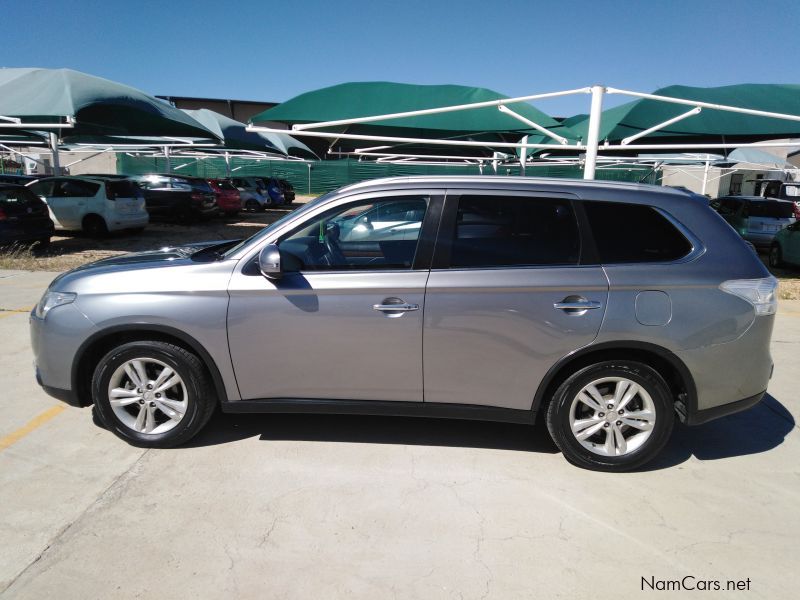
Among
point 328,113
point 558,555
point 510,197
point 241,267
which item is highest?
point 328,113

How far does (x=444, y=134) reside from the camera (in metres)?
10.6

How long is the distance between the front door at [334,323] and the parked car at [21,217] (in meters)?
9.88

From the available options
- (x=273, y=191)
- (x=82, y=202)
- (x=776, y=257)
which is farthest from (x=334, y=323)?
(x=273, y=191)

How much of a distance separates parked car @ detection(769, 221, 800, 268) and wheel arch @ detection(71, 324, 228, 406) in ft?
39.6

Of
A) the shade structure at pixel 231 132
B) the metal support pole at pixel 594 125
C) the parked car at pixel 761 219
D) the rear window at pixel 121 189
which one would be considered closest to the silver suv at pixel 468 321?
the metal support pole at pixel 594 125

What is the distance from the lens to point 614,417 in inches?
134

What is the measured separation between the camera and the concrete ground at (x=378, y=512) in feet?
8.38

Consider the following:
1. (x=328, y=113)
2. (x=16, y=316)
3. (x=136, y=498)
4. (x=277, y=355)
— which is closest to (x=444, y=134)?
(x=328, y=113)

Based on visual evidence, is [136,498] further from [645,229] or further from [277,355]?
[645,229]

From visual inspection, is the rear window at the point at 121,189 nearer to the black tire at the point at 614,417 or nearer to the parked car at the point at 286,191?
the parked car at the point at 286,191

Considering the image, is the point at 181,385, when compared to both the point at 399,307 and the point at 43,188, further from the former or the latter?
the point at 43,188

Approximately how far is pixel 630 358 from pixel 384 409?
1.53 meters

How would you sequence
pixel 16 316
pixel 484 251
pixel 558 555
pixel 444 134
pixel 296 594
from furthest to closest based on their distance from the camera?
pixel 444 134, pixel 16 316, pixel 484 251, pixel 558 555, pixel 296 594

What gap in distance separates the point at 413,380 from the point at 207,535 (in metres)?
1.40
